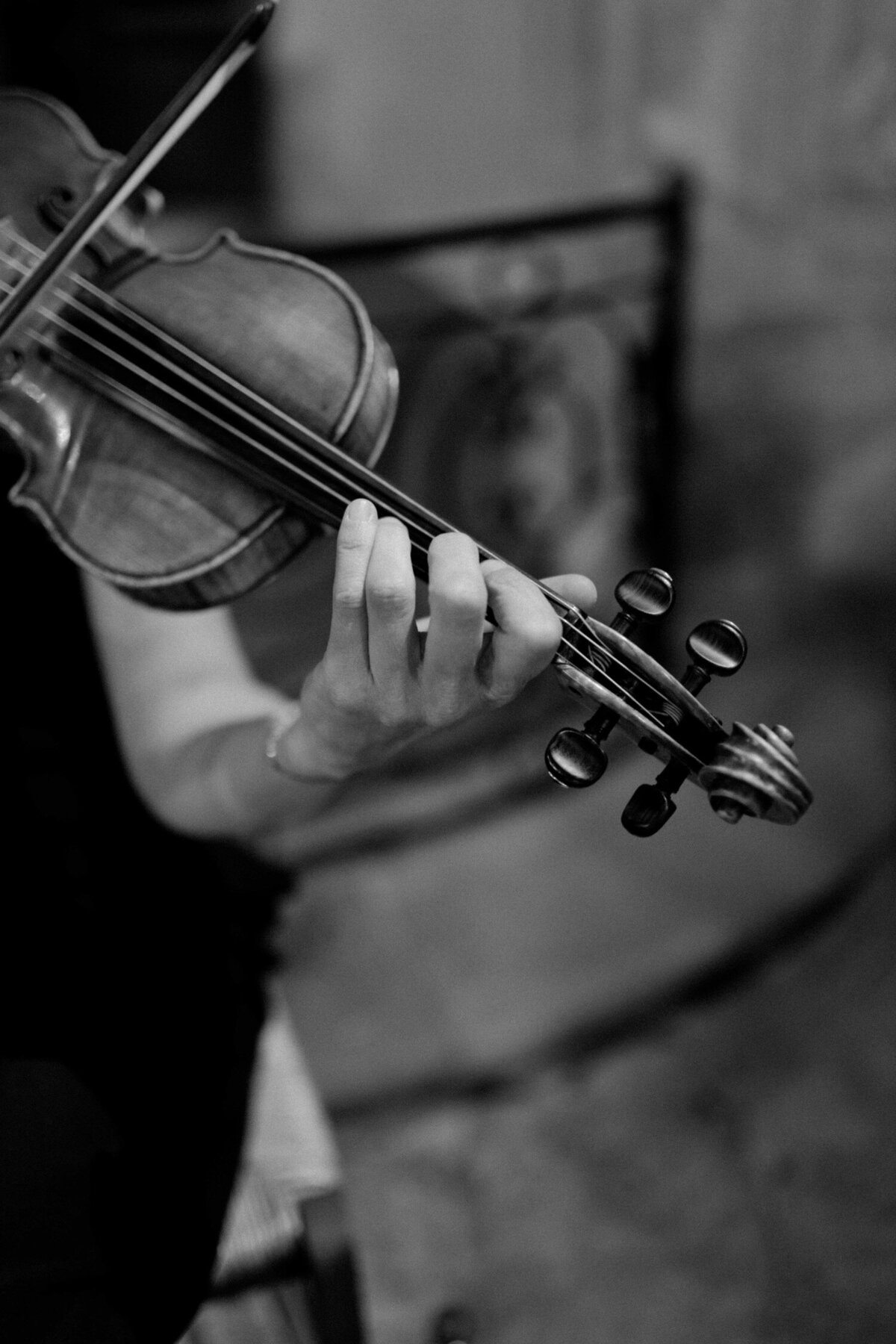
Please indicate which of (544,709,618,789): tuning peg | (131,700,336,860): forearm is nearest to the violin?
(544,709,618,789): tuning peg

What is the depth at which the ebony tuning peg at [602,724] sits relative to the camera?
498mm

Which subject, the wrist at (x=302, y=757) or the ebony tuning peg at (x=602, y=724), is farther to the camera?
the wrist at (x=302, y=757)

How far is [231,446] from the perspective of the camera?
0.59 meters

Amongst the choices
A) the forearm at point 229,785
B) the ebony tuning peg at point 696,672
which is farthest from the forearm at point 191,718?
the ebony tuning peg at point 696,672

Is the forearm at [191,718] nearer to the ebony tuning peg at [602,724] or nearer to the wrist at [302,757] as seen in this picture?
the wrist at [302,757]

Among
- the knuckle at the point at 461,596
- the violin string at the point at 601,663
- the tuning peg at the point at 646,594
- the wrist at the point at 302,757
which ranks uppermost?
the knuckle at the point at 461,596

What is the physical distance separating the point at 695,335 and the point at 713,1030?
1.16m

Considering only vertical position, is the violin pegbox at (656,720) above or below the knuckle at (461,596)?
below

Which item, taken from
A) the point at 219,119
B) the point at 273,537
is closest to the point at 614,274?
the point at 219,119

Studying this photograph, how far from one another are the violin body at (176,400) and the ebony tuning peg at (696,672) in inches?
8.2

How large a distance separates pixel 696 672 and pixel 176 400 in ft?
1.02

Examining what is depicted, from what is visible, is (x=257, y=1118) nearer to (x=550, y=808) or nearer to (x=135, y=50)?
(x=550, y=808)

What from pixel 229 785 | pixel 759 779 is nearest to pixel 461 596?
pixel 759 779

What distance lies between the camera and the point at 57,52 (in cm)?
178
